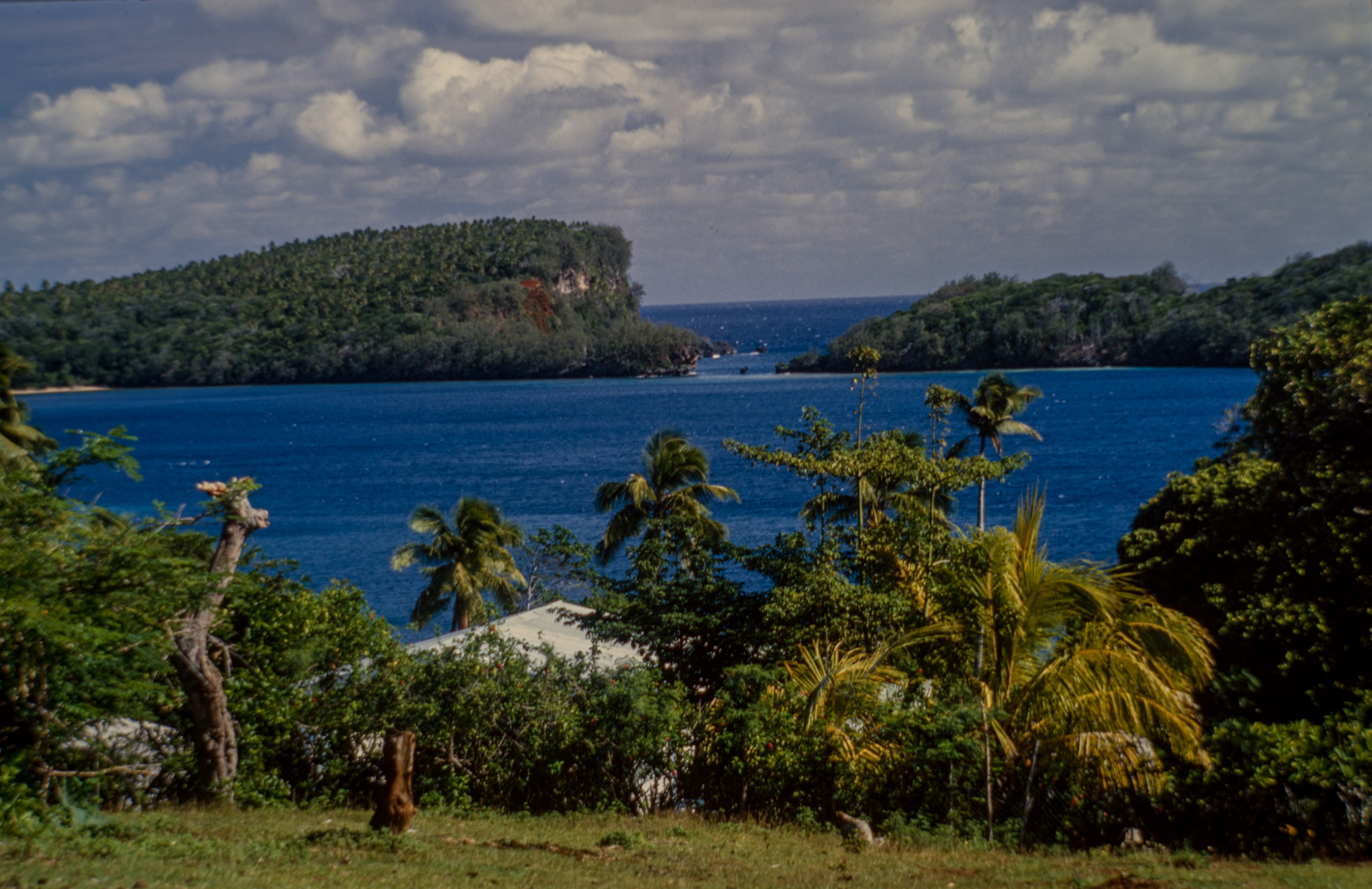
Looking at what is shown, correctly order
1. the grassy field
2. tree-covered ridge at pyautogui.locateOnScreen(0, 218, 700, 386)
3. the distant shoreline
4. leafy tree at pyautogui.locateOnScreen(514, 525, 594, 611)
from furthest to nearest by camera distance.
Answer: tree-covered ridge at pyautogui.locateOnScreen(0, 218, 700, 386), the distant shoreline, leafy tree at pyautogui.locateOnScreen(514, 525, 594, 611), the grassy field

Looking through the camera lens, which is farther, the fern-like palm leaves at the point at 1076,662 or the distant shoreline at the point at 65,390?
the distant shoreline at the point at 65,390

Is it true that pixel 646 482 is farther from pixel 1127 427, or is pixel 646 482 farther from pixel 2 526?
pixel 1127 427

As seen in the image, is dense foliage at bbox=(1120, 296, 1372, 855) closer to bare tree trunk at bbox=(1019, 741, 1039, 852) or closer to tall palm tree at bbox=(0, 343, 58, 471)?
bare tree trunk at bbox=(1019, 741, 1039, 852)

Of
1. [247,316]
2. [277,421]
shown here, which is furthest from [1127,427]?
[247,316]

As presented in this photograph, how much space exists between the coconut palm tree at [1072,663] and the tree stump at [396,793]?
16.3 ft

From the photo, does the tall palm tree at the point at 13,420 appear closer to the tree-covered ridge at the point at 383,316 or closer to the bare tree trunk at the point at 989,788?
the bare tree trunk at the point at 989,788

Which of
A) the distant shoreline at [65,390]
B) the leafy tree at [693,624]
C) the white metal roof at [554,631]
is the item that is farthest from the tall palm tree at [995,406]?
the distant shoreline at [65,390]

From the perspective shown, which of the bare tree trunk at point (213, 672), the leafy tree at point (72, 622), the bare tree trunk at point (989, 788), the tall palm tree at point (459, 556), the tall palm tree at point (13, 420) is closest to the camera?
the leafy tree at point (72, 622)

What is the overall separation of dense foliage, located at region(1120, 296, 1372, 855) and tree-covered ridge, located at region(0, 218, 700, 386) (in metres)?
103

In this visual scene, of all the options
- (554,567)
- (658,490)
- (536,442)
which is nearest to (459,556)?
(658,490)

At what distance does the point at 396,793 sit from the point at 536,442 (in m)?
83.5

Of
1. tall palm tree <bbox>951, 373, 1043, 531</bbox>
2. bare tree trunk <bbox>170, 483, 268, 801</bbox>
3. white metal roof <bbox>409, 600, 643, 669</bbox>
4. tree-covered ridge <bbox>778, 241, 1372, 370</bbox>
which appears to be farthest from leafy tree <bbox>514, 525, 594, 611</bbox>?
tree-covered ridge <bbox>778, 241, 1372, 370</bbox>

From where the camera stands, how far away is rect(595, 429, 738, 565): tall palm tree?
2516cm

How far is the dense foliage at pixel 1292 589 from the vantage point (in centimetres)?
904
